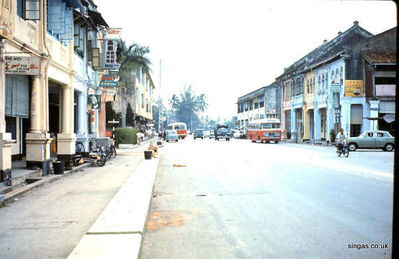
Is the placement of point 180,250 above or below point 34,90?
below

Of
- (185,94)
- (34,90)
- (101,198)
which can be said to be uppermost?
(185,94)

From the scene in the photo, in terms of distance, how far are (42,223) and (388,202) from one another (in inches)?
269

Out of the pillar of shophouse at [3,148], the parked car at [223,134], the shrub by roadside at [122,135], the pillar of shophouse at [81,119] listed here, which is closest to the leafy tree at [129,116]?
the parked car at [223,134]

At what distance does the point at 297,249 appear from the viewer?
16.4 feet

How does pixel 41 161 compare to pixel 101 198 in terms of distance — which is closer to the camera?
pixel 101 198

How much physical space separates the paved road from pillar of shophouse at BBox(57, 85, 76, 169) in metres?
4.27

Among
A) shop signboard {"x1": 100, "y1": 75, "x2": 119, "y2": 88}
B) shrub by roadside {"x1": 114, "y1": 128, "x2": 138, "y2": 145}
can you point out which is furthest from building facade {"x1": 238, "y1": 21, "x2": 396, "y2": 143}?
shop signboard {"x1": 100, "y1": 75, "x2": 119, "y2": 88}

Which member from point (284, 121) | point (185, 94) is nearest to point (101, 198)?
point (284, 121)

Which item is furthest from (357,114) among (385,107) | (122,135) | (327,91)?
(122,135)

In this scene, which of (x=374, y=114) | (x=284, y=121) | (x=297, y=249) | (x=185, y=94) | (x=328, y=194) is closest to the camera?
(x=297, y=249)

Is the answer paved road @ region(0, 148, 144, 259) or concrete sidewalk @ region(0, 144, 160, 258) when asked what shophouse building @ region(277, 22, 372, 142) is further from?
paved road @ region(0, 148, 144, 259)

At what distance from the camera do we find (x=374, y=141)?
94.6ft

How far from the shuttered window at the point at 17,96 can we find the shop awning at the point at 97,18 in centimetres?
837

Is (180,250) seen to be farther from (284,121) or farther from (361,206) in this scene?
(284,121)
